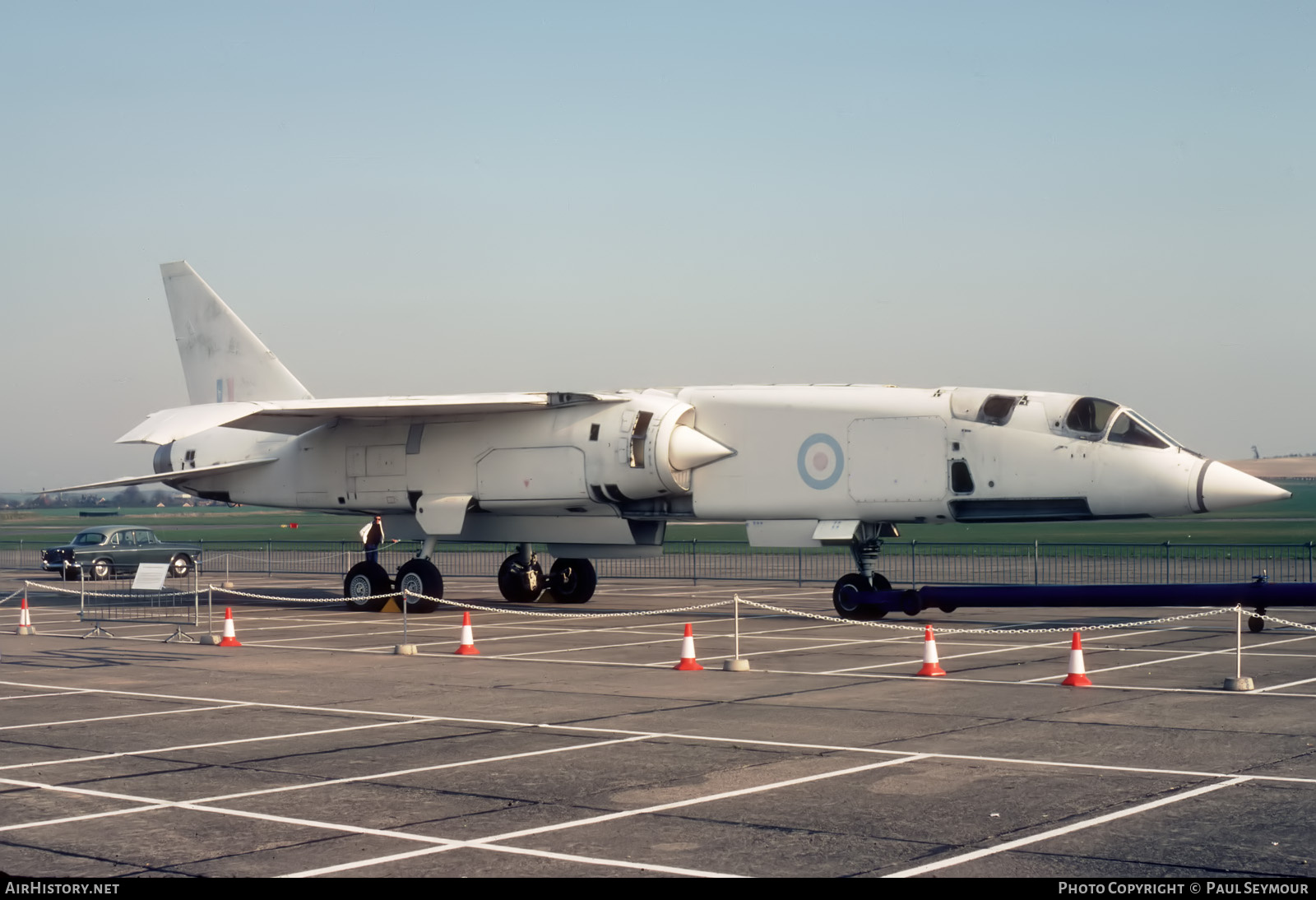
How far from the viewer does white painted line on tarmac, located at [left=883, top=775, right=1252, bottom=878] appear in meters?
6.34

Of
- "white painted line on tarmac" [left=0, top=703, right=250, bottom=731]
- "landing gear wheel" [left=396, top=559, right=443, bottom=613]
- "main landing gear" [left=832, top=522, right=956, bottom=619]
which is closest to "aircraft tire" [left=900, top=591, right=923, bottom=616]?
"main landing gear" [left=832, top=522, right=956, bottom=619]

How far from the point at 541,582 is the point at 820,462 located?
7163mm

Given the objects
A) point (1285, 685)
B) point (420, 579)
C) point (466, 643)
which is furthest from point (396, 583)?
point (1285, 685)

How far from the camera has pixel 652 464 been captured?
2109 centimetres

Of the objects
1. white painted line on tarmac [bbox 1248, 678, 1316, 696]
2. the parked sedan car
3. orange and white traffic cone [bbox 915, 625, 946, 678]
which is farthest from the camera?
the parked sedan car

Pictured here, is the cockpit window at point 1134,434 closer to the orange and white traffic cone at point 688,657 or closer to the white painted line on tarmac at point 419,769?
the orange and white traffic cone at point 688,657

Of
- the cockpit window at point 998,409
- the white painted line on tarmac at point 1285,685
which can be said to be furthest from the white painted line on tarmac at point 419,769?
the cockpit window at point 998,409

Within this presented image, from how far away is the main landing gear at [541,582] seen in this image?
24844 millimetres

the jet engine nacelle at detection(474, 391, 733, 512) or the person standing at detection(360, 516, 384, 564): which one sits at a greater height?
the jet engine nacelle at detection(474, 391, 733, 512)

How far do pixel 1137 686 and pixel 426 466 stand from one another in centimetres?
1399

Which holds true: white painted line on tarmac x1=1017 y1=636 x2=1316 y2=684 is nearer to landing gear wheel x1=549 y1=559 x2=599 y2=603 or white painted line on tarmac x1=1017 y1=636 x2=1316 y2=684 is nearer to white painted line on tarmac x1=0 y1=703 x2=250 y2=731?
white painted line on tarmac x1=0 y1=703 x2=250 y2=731

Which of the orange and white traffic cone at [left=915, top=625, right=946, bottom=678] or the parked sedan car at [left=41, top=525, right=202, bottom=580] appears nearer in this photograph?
the orange and white traffic cone at [left=915, top=625, right=946, bottom=678]

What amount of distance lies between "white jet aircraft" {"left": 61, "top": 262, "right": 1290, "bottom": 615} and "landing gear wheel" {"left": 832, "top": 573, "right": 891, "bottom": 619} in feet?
0.12
